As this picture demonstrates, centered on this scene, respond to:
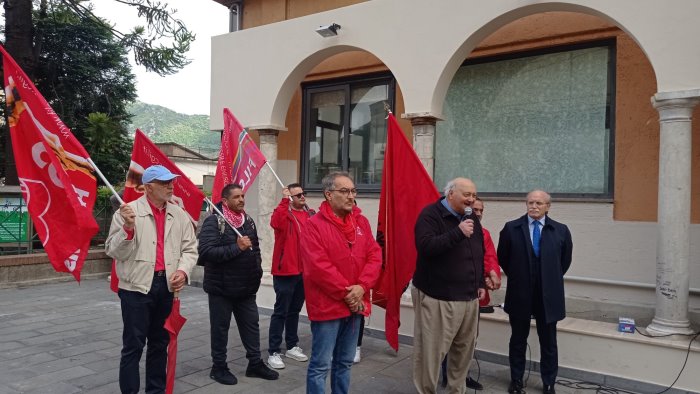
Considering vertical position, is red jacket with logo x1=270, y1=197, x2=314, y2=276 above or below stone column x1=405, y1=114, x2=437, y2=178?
below

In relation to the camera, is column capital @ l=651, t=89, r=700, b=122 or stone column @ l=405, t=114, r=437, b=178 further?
stone column @ l=405, t=114, r=437, b=178

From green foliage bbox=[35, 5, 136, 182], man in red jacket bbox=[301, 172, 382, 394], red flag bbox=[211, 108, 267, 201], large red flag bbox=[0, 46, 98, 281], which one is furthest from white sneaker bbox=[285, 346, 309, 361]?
green foliage bbox=[35, 5, 136, 182]

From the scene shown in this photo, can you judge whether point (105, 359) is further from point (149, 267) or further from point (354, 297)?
point (354, 297)

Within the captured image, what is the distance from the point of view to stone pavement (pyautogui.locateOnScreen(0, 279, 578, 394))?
4.86m

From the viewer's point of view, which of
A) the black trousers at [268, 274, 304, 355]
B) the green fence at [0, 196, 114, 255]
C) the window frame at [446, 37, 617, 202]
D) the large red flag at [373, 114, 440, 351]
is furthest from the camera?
the green fence at [0, 196, 114, 255]

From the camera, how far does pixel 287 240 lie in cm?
559

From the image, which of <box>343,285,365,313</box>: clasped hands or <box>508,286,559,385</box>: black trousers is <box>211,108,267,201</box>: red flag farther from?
<box>508,286,559,385</box>: black trousers

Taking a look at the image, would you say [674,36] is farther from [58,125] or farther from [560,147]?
[58,125]

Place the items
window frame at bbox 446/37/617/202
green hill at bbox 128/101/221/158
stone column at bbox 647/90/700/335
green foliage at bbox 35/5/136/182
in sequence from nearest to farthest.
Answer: stone column at bbox 647/90/700/335
window frame at bbox 446/37/617/202
green foliage at bbox 35/5/136/182
green hill at bbox 128/101/221/158

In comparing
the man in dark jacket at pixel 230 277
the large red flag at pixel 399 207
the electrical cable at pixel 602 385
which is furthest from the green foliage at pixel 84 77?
the electrical cable at pixel 602 385

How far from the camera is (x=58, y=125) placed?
12.9 feet

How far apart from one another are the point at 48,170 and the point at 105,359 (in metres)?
2.62

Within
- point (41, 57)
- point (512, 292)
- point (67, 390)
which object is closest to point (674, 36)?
point (512, 292)

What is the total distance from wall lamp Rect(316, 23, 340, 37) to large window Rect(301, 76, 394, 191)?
4.88 feet
